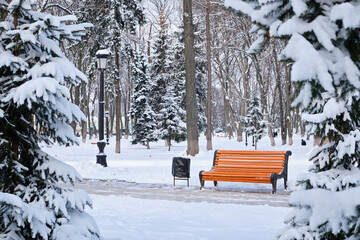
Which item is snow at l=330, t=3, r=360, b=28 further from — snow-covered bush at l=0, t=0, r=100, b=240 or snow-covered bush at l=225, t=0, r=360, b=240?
snow-covered bush at l=0, t=0, r=100, b=240

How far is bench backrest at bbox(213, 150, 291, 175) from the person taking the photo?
32.6 feet

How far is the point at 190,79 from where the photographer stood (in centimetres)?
1789

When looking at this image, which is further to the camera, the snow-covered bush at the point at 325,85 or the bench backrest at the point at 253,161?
the bench backrest at the point at 253,161

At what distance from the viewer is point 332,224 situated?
2.49 m

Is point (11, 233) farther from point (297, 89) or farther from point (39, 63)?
point (297, 89)

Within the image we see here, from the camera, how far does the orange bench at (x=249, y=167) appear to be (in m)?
9.37

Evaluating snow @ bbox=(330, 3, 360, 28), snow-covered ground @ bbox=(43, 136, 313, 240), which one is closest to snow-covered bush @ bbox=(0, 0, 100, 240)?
snow-covered ground @ bbox=(43, 136, 313, 240)

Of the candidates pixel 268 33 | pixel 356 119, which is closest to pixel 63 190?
pixel 268 33

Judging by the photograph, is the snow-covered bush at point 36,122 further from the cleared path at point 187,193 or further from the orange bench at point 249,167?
the orange bench at point 249,167

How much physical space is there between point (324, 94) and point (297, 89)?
1.85 feet

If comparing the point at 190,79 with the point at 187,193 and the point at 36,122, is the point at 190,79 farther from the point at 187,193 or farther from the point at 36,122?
the point at 36,122

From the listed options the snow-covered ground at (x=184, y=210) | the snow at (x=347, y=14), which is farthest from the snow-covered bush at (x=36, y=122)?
the snow at (x=347, y=14)

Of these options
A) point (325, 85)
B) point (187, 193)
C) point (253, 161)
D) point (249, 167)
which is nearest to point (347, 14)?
point (325, 85)

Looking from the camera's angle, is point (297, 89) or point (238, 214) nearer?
point (297, 89)
